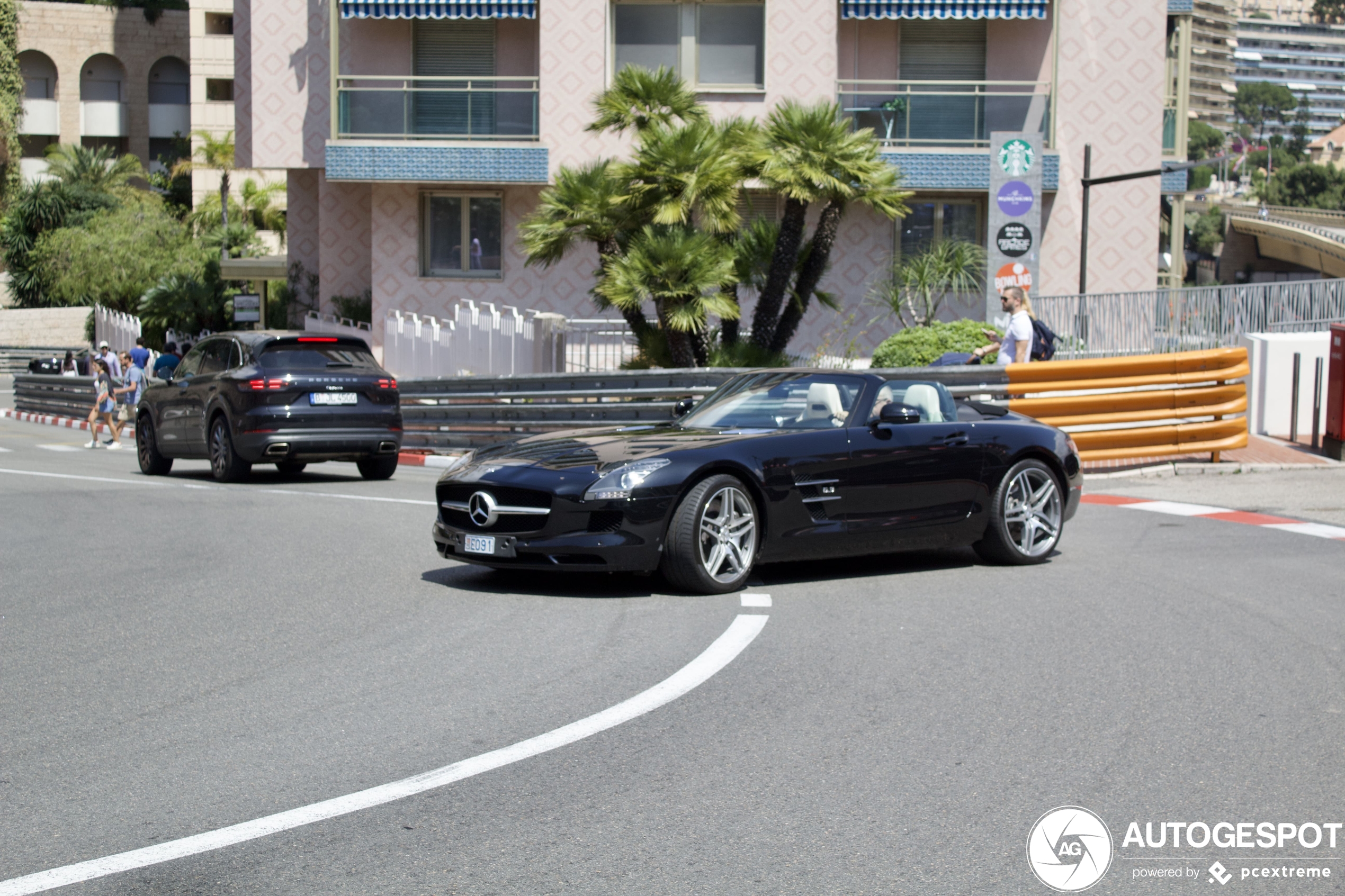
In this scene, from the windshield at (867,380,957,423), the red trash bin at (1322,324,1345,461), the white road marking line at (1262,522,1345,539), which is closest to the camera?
the windshield at (867,380,957,423)

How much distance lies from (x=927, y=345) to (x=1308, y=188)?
15506 cm

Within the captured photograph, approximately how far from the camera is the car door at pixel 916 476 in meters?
9.28

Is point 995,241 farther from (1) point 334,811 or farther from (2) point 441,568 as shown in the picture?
(1) point 334,811

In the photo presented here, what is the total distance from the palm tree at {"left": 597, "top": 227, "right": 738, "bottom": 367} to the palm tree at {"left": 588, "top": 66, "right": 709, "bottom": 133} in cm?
206

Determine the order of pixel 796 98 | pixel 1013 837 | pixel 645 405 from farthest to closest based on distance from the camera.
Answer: pixel 796 98, pixel 645 405, pixel 1013 837

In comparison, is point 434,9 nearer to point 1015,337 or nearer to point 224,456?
point 224,456

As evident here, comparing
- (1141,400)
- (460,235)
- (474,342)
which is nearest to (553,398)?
(474,342)

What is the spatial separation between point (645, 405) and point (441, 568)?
7.81 meters

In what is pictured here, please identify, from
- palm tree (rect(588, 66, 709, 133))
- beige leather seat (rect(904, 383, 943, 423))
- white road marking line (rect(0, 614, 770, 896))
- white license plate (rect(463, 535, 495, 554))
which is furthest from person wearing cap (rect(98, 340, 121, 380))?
white road marking line (rect(0, 614, 770, 896))

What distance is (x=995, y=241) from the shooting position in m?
19.5

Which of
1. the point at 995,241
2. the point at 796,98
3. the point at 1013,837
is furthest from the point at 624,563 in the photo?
the point at 796,98

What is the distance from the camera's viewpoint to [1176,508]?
43.5 ft

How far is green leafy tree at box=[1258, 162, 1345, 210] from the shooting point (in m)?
156

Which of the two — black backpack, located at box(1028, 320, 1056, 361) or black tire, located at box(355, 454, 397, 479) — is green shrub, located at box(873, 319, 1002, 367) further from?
black tire, located at box(355, 454, 397, 479)
